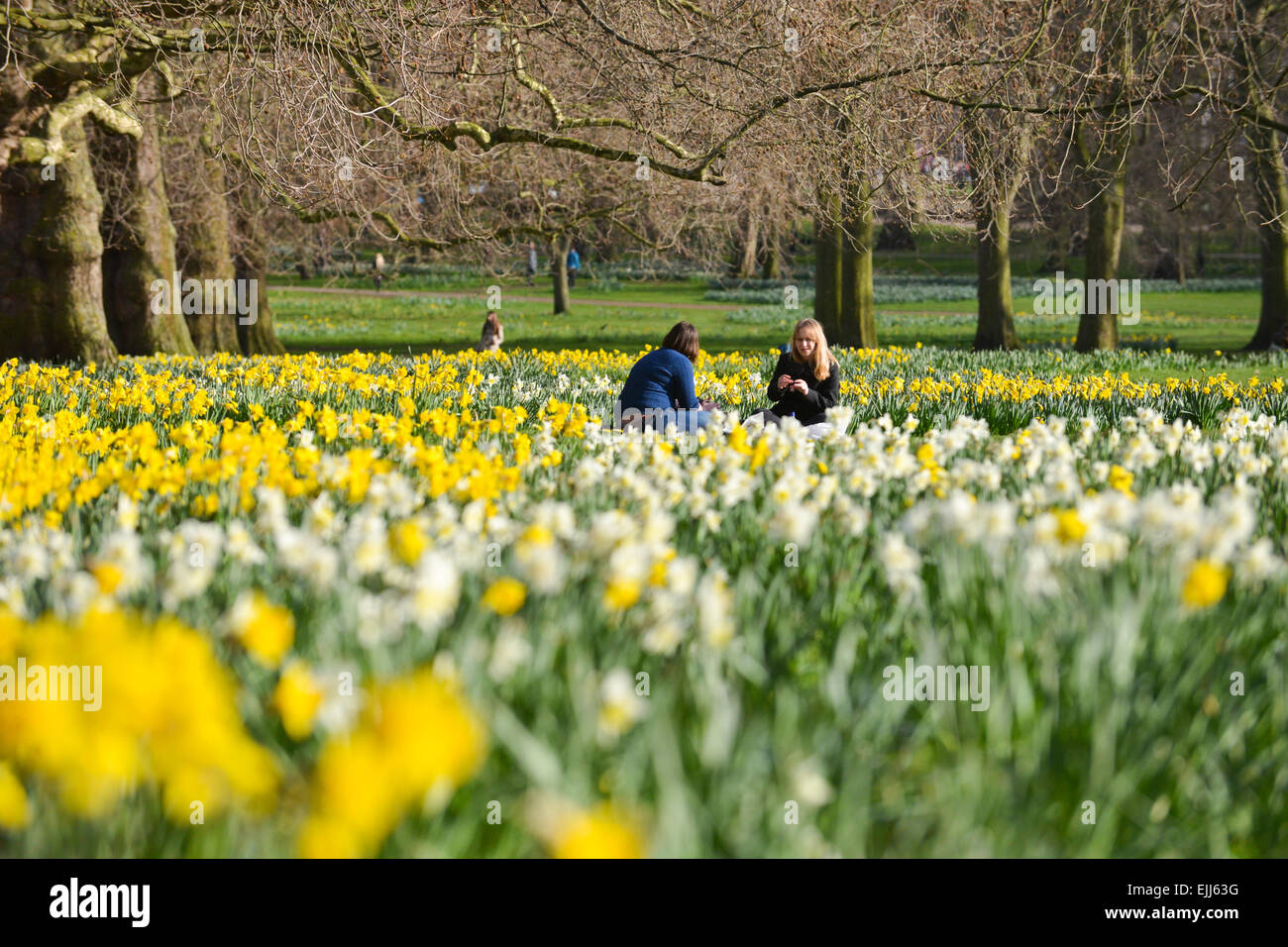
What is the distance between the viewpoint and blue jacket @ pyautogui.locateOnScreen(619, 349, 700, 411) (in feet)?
22.3

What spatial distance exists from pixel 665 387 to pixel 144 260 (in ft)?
29.7

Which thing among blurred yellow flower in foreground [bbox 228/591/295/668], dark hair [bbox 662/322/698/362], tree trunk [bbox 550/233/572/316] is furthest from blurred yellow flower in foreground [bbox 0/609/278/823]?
tree trunk [bbox 550/233/572/316]

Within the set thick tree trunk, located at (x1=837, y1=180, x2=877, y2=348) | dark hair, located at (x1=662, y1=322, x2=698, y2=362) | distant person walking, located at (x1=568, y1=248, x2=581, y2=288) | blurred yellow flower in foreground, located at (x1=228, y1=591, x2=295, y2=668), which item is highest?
distant person walking, located at (x1=568, y1=248, x2=581, y2=288)

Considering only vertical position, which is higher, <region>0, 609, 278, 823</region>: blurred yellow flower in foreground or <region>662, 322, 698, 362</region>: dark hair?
<region>662, 322, 698, 362</region>: dark hair

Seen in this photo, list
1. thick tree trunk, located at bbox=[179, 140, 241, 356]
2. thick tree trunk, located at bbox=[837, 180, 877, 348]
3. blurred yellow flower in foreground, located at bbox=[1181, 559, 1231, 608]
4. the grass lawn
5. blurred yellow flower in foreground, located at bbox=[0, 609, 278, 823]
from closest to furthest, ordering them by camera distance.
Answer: blurred yellow flower in foreground, located at bbox=[0, 609, 278, 823] < blurred yellow flower in foreground, located at bbox=[1181, 559, 1231, 608] < thick tree trunk, located at bbox=[179, 140, 241, 356] < thick tree trunk, located at bbox=[837, 180, 877, 348] < the grass lawn

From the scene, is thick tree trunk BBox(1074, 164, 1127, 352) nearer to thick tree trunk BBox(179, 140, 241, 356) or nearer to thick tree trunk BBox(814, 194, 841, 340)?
thick tree trunk BBox(814, 194, 841, 340)

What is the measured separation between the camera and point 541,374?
29.6ft

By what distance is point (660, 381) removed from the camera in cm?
684

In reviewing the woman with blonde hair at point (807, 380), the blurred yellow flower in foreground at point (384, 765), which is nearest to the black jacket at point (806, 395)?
the woman with blonde hair at point (807, 380)

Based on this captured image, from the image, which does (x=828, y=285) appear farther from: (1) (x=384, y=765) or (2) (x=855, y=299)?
(1) (x=384, y=765)

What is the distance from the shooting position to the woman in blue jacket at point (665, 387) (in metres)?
6.73

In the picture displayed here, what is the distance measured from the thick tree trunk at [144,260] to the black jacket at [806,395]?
860cm

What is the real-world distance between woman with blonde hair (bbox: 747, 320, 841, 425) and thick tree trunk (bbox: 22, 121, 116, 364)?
22.6 feet
